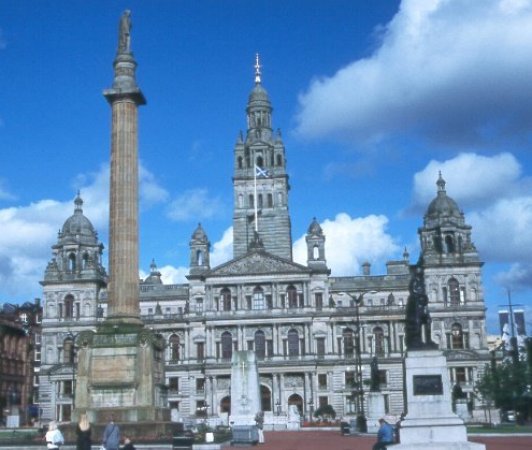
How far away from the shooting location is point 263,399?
88.8 metres

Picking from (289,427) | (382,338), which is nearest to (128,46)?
(289,427)

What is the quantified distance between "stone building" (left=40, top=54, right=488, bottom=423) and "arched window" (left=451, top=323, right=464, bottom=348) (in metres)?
0.11

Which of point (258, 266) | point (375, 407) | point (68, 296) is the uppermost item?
point (258, 266)

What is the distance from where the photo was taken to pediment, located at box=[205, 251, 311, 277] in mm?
89625

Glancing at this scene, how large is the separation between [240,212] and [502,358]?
36.4 meters

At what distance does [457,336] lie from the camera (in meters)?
87.8

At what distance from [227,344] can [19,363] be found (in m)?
26.2

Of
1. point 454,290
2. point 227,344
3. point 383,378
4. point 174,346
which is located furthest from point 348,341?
point 174,346

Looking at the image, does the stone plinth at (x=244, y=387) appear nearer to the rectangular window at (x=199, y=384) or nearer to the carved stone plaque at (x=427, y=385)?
the carved stone plaque at (x=427, y=385)

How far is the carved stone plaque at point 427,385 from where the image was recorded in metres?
24.1

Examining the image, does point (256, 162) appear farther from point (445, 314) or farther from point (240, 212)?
point (445, 314)

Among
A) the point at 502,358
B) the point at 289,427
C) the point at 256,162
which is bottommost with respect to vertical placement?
the point at 289,427

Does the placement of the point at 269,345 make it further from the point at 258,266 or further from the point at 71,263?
the point at 71,263

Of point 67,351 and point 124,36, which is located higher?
point 124,36
